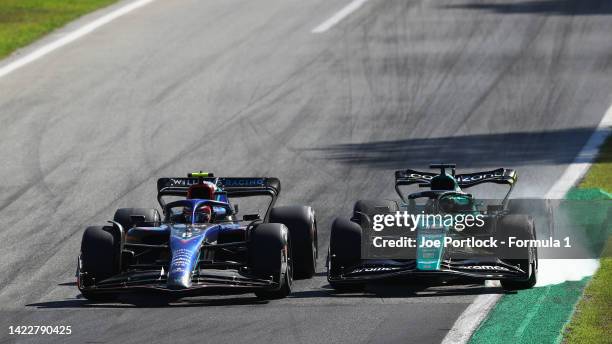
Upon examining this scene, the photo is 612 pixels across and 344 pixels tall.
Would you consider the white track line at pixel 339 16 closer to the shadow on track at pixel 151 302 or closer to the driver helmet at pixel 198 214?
the driver helmet at pixel 198 214

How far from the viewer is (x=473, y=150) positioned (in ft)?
84.4

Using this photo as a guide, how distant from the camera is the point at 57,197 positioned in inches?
904

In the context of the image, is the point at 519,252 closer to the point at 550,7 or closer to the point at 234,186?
the point at 234,186

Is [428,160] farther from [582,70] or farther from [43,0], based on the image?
[43,0]

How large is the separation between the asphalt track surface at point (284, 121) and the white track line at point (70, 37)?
15.2 inches

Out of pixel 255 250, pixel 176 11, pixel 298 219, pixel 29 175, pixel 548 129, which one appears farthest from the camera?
pixel 176 11

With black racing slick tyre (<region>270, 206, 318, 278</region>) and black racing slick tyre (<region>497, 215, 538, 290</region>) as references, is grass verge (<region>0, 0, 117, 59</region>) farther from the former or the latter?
black racing slick tyre (<region>497, 215, 538, 290</region>)

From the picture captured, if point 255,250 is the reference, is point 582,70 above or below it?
above

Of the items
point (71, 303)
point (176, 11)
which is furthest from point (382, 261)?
point (176, 11)

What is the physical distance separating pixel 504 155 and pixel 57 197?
27.2 ft

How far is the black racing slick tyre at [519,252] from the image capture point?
15.6 m

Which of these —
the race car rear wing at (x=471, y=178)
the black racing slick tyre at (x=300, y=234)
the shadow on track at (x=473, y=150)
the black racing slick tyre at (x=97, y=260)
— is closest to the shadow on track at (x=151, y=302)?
the black racing slick tyre at (x=97, y=260)

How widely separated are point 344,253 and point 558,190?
23.6 feet

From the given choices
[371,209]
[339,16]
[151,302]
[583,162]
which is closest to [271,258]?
[151,302]
